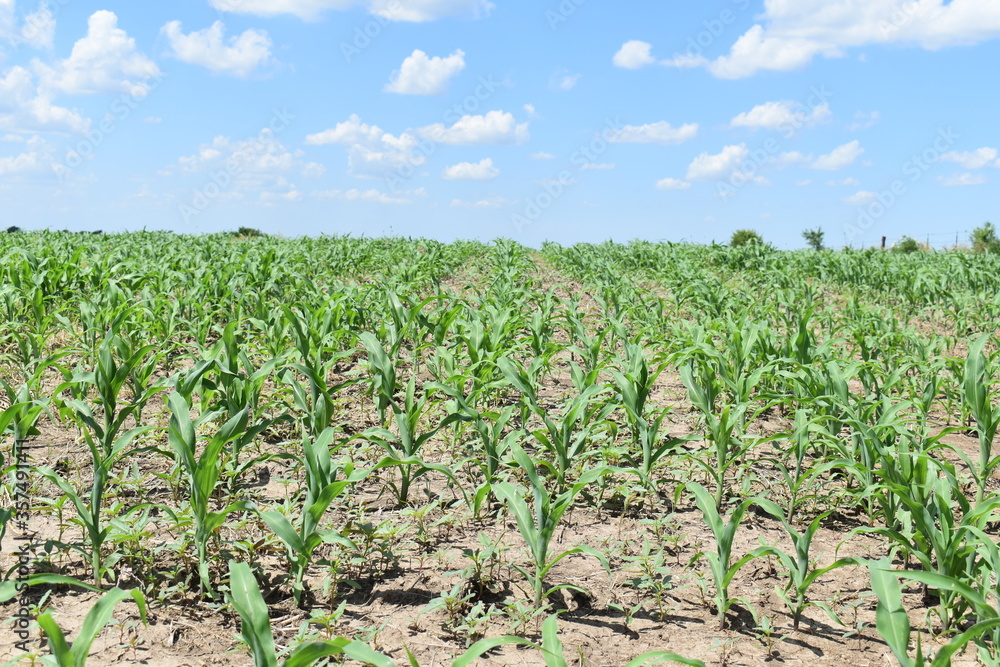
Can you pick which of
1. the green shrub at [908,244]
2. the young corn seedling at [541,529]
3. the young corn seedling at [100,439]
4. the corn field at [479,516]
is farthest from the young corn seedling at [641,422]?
the green shrub at [908,244]

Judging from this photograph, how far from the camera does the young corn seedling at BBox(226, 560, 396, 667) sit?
1621 millimetres

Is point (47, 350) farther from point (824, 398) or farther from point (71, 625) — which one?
point (824, 398)

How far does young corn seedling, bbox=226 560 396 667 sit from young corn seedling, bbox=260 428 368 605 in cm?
34

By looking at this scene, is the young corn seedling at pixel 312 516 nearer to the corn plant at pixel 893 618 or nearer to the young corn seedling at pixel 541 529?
the young corn seedling at pixel 541 529

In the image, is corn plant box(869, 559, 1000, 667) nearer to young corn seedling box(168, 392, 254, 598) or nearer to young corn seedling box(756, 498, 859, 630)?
young corn seedling box(756, 498, 859, 630)

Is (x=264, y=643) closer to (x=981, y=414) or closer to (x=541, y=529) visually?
(x=541, y=529)

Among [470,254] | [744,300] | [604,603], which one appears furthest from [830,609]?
[470,254]

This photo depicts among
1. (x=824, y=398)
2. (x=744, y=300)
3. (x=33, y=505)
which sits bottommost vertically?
(x=33, y=505)

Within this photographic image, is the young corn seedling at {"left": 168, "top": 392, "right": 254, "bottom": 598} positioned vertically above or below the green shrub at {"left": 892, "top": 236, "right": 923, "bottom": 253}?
below

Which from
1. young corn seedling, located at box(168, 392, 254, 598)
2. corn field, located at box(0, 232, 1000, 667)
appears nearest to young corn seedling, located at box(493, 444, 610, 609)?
corn field, located at box(0, 232, 1000, 667)

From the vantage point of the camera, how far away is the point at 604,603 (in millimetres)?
2566

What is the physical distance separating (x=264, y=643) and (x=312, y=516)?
70 cm

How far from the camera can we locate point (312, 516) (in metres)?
2.41

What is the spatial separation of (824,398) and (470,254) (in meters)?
12.4
